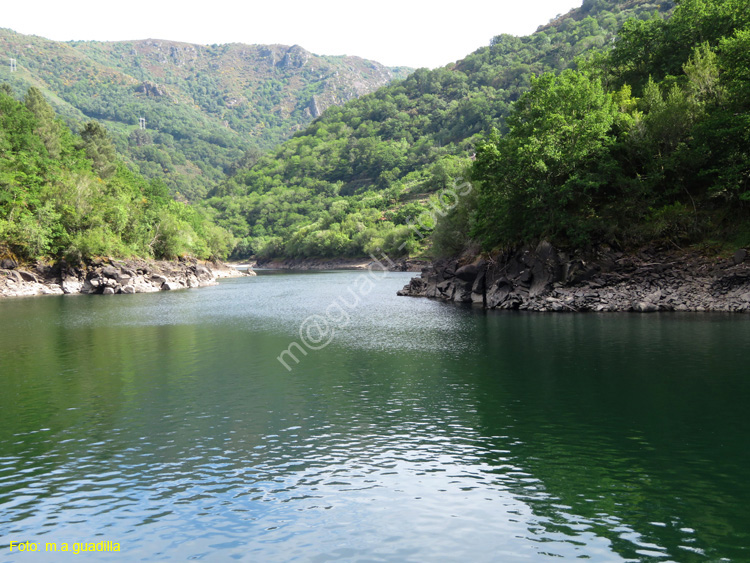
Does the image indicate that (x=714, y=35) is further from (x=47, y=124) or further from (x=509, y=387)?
(x=47, y=124)

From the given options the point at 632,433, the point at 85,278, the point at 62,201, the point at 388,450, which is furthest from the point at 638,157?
the point at 62,201

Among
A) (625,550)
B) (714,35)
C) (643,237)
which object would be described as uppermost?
(714,35)

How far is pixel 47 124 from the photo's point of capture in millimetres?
133250

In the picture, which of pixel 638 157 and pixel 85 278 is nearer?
pixel 638 157

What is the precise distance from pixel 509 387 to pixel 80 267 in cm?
10970

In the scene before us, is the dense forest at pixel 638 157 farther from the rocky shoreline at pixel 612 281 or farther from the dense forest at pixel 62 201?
the dense forest at pixel 62 201

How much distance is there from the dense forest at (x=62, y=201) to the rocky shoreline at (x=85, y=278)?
255 cm

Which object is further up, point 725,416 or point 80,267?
point 80,267

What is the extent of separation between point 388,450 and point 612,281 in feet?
178

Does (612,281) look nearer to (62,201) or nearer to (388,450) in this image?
(388,450)

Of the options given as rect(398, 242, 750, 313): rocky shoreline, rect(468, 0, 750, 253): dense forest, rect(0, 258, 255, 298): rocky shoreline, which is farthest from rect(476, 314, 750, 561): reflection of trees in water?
rect(0, 258, 255, 298): rocky shoreline

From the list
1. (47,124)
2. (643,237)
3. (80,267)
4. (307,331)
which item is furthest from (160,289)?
(643,237)

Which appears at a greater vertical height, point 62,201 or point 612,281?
point 62,201

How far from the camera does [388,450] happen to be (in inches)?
915
